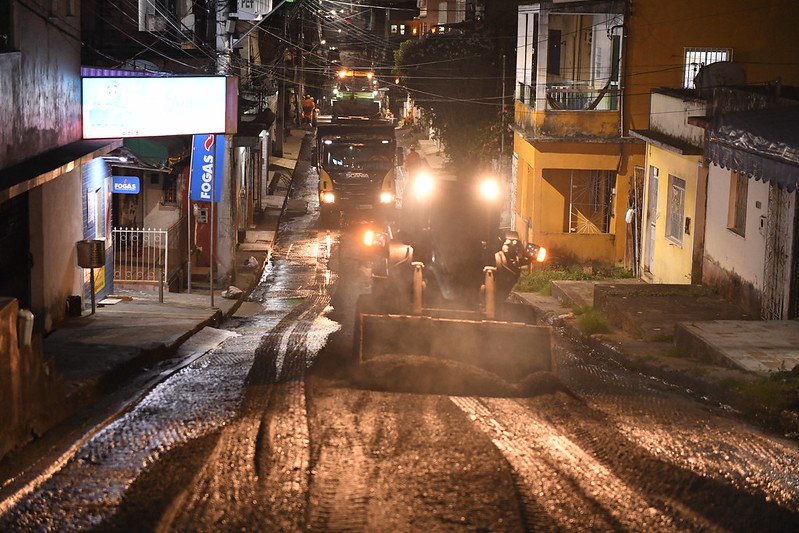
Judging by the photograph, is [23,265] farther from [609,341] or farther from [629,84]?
[629,84]

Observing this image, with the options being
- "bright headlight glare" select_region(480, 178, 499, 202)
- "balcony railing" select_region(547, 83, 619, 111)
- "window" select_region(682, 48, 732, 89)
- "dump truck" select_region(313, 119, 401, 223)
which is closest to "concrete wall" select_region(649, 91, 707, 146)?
"balcony railing" select_region(547, 83, 619, 111)

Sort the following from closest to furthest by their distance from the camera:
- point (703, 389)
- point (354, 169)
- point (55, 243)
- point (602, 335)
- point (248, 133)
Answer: point (703, 389) → point (602, 335) → point (55, 243) → point (248, 133) → point (354, 169)

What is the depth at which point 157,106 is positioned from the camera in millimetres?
19609

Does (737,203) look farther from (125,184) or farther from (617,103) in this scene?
(125,184)

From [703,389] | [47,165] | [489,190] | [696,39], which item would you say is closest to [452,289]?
[489,190]

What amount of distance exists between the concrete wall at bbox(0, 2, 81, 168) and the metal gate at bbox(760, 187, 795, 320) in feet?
38.3

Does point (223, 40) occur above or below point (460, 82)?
below

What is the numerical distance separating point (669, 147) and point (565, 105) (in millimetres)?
7019

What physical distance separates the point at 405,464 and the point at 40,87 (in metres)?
10.4

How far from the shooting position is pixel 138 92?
19.0m

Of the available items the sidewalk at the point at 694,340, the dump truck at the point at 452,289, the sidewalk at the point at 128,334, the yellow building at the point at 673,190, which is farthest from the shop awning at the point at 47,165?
the yellow building at the point at 673,190

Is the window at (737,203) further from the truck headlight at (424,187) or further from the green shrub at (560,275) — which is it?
the truck headlight at (424,187)

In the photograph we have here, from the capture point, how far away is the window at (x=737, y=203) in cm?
1795

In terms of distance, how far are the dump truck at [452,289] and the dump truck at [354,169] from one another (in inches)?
590
